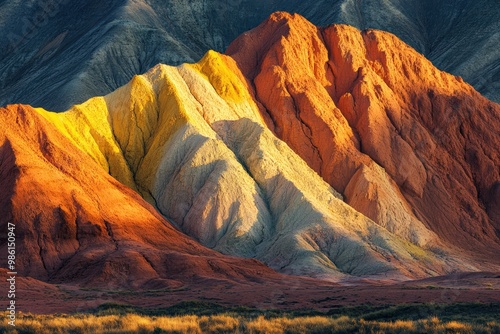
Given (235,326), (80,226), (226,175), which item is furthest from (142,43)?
(235,326)

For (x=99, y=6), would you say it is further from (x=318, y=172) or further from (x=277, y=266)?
(x=277, y=266)

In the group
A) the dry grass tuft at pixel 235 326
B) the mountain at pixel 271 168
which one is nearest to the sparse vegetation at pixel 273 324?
the dry grass tuft at pixel 235 326

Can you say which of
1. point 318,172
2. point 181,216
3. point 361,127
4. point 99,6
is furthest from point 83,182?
point 99,6

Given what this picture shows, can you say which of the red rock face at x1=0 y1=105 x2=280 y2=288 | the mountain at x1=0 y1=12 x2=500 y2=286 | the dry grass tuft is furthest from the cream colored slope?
the dry grass tuft

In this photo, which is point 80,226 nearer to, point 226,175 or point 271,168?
point 226,175

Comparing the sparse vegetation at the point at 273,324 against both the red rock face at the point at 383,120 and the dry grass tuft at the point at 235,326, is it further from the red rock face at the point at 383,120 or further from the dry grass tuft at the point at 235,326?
the red rock face at the point at 383,120
